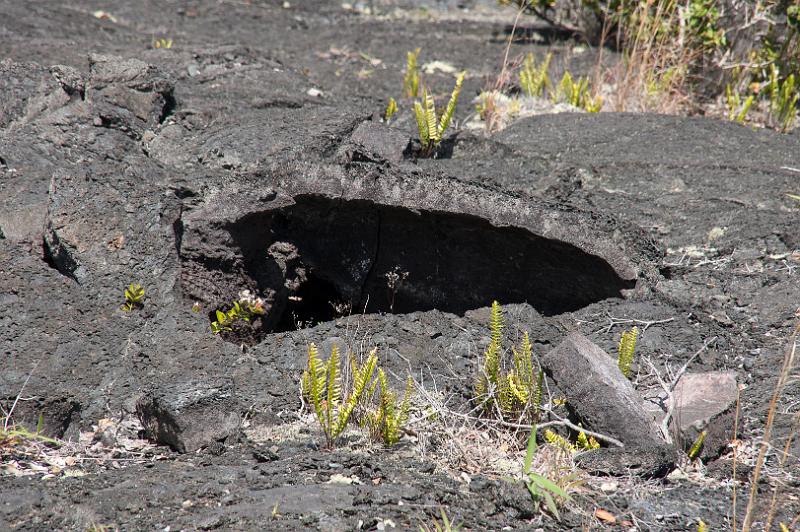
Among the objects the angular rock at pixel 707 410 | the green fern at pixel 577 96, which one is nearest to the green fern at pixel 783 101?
the green fern at pixel 577 96

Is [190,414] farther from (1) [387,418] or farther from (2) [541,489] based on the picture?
(2) [541,489]

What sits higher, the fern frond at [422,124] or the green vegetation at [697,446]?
the fern frond at [422,124]

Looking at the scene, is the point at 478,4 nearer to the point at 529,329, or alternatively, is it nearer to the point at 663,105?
the point at 663,105

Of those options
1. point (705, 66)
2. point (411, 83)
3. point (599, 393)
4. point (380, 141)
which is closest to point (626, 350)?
point (599, 393)

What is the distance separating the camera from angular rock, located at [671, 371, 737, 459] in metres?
2.71

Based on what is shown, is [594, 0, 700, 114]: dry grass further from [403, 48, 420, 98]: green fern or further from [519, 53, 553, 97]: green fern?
[403, 48, 420, 98]: green fern

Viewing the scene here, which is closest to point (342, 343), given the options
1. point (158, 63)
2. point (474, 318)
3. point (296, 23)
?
point (474, 318)

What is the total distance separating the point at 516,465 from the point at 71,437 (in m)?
1.44

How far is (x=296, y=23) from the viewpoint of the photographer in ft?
25.8

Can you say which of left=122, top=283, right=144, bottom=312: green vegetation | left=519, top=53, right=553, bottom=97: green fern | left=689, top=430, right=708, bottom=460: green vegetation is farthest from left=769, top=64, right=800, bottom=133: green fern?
left=122, top=283, right=144, bottom=312: green vegetation

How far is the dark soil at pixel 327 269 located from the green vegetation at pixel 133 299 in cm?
4

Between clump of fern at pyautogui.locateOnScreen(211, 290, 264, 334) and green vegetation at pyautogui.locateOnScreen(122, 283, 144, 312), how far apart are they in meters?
0.29

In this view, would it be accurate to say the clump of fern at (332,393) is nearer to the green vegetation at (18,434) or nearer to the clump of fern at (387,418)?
the clump of fern at (387,418)

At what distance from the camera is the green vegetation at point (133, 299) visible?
10.9 ft
